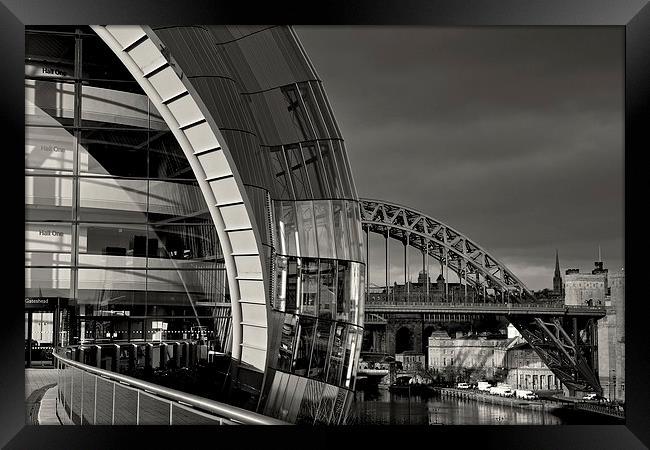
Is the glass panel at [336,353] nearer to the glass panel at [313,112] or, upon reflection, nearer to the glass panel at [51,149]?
the glass panel at [313,112]

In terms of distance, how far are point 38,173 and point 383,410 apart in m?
5.36

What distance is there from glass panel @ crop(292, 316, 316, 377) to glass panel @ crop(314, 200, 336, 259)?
2.63 ft

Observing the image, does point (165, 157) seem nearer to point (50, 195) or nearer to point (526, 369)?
point (50, 195)

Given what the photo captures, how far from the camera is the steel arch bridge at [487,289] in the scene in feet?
28.3

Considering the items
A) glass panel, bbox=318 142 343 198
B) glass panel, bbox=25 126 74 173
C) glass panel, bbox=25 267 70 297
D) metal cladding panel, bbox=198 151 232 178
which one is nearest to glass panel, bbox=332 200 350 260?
glass panel, bbox=318 142 343 198

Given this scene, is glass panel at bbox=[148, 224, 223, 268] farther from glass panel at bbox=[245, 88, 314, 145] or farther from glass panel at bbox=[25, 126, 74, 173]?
glass panel at bbox=[245, 88, 314, 145]

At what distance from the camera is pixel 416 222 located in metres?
8.74

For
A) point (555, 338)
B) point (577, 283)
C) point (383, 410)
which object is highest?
point (577, 283)

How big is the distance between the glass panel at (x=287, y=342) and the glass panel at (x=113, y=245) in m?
2.21

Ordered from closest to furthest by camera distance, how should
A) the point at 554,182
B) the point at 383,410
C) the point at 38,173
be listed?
the point at 554,182, the point at 383,410, the point at 38,173

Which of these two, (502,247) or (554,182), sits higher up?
Answer: (554,182)
